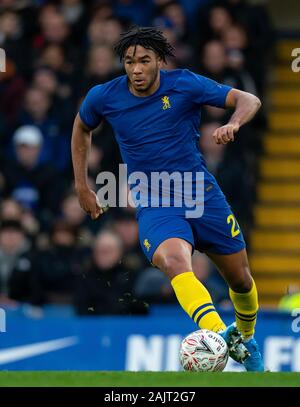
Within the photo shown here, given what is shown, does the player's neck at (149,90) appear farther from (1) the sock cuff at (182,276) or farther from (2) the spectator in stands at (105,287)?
(2) the spectator in stands at (105,287)

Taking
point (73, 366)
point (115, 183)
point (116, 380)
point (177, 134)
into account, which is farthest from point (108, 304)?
point (116, 380)

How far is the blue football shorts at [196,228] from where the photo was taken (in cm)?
849

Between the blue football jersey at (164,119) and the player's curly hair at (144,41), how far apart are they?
229 millimetres

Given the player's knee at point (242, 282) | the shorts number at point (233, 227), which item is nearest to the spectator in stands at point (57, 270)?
the player's knee at point (242, 282)

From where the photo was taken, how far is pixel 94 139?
14.4 meters

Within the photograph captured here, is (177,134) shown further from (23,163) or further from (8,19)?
(8,19)

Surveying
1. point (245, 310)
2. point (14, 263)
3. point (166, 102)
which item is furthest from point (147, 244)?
point (14, 263)

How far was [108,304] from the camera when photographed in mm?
12086

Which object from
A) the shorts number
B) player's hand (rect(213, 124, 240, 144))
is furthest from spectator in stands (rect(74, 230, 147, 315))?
player's hand (rect(213, 124, 240, 144))

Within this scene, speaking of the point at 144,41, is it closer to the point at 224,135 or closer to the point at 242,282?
the point at 224,135

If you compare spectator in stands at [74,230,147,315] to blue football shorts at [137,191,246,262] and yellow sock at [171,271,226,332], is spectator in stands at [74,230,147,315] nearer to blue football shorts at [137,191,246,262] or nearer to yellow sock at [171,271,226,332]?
blue football shorts at [137,191,246,262]

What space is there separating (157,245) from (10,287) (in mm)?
4632

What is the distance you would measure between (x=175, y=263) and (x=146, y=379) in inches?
43.4

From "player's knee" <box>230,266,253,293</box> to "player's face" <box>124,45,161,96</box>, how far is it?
1.41 m
